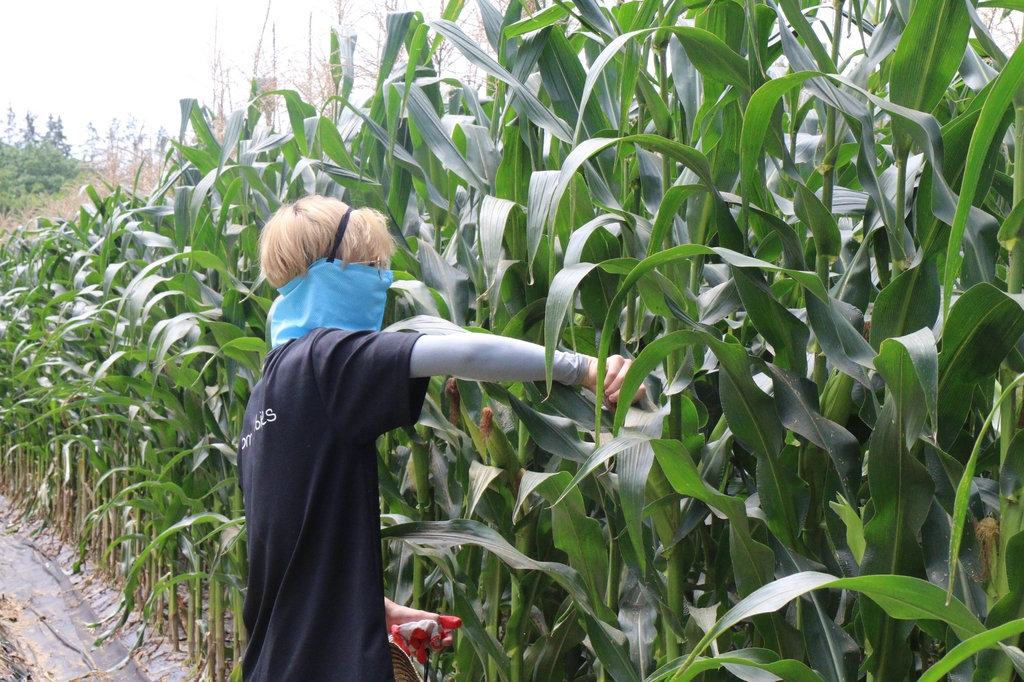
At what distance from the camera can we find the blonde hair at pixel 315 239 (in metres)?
1.16

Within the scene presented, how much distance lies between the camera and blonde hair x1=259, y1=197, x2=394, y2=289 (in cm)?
116

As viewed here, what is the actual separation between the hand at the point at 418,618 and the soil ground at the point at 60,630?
150 centimetres

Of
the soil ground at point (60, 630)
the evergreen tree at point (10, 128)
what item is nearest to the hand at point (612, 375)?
the soil ground at point (60, 630)

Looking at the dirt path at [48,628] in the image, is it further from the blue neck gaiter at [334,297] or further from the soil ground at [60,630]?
the blue neck gaiter at [334,297]

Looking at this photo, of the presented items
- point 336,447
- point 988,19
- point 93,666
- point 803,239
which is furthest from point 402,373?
point 93,666

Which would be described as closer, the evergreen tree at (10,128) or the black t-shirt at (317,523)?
the black t-shirt at (317,523)

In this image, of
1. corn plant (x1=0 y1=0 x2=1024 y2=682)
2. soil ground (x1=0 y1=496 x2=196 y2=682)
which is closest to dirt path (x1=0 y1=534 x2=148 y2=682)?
soil ground (x1=0 y1=496 x2=196 y2=682)

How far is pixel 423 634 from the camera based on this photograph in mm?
1201

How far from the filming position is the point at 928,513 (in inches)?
32.5

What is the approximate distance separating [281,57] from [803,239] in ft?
7.91

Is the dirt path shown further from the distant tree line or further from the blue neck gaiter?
the distant tree line

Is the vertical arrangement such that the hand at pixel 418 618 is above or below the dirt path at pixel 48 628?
above

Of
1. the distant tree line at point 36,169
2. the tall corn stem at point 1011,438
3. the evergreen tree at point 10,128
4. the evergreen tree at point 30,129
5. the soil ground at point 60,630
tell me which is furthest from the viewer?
the evergreen tree at point 30,129

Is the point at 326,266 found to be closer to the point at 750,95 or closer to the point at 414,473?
the point at 414,473
